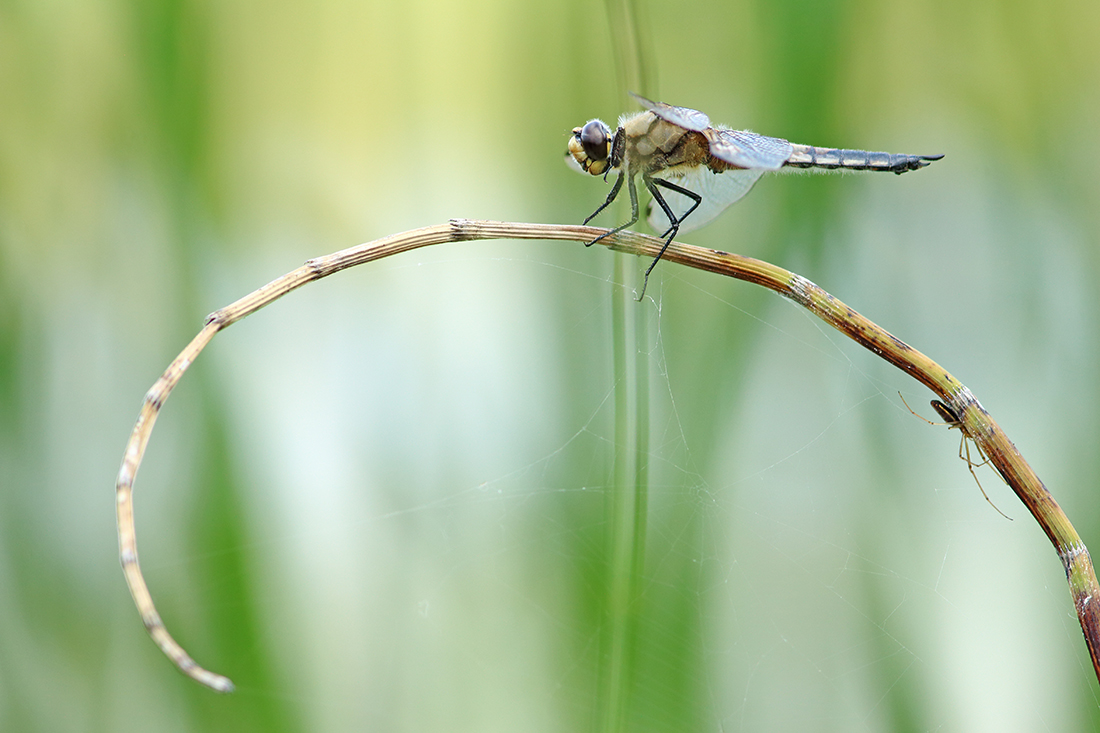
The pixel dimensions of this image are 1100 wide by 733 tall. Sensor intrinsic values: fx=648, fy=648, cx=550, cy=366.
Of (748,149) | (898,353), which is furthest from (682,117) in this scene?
(898,353)

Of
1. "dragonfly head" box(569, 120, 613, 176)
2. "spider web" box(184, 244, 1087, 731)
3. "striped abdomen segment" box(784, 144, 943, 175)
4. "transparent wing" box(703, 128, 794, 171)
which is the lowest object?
"spider web" box(184, 244, 1087, 731)

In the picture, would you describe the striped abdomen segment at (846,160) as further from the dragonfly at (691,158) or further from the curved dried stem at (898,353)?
the curved dried stem at (898,353)

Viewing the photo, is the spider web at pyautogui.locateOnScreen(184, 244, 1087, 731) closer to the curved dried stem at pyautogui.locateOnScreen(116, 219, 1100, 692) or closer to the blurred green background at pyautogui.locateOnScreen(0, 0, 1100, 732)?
the blurred green background at pyautogui.locateOnScreen(0, 0, 1100, 732)

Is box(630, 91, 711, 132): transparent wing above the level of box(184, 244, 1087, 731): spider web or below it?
above

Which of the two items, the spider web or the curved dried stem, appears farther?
the spider web

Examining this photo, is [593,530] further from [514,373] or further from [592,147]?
[592,147]

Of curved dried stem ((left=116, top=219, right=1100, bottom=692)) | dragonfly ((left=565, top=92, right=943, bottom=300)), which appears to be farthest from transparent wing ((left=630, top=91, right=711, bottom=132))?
curved dried stem ((left=116, top=219, right=1100, bottom=692))

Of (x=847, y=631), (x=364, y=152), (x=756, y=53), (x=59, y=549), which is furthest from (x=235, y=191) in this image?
(x=847, y=631)
